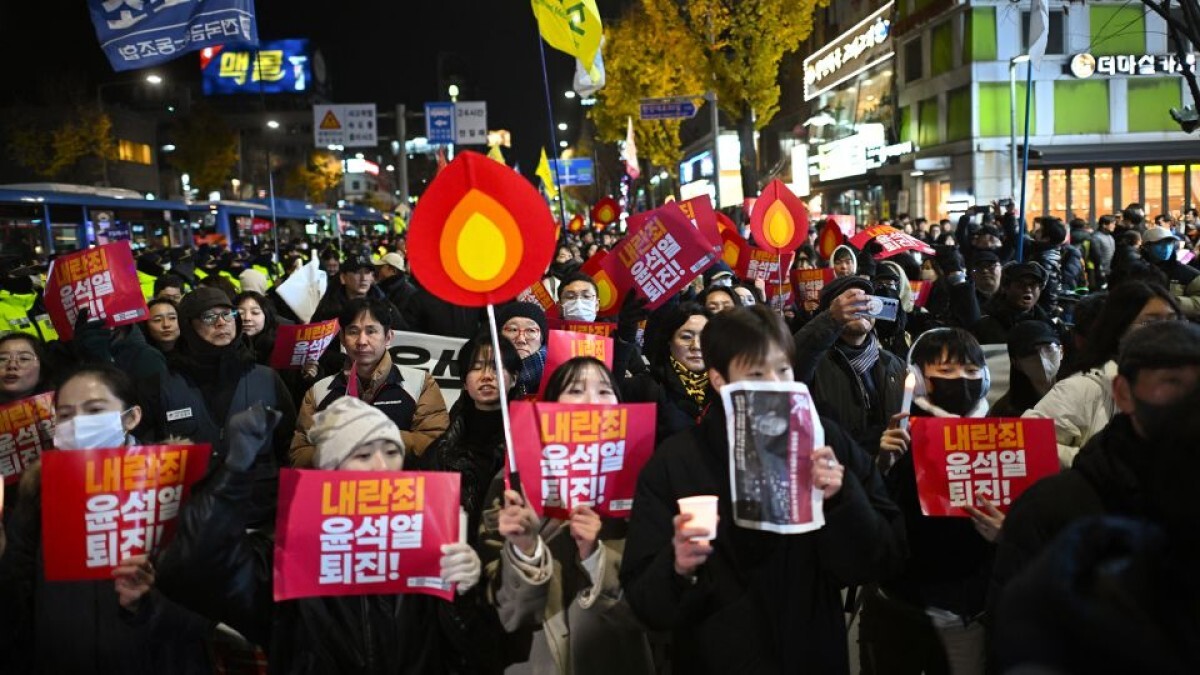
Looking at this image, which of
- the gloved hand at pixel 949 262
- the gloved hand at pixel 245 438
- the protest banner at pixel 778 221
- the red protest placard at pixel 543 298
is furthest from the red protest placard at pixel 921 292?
the gloved hand at pixel 245 438

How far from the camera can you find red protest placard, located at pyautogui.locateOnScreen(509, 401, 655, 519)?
130 inches

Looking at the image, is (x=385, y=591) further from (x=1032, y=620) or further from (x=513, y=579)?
(x=1032, y=620)

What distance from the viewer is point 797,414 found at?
267 cm

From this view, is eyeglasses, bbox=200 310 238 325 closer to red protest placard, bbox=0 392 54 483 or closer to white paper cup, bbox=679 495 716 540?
red protest placard, bbox=0 392 54 483

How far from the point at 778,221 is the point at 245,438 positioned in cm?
603

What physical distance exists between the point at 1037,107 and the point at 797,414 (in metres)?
34.9

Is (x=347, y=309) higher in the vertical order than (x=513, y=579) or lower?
higher

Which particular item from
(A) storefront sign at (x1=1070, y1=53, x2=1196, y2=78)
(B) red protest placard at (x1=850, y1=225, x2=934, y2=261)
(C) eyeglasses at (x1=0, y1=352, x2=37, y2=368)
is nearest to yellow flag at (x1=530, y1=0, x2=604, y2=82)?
(B) red protest placard at (x1=850, y1=225, x2=934, y2=261)

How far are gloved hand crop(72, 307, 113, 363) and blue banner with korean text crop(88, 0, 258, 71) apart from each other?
4234 millimetres

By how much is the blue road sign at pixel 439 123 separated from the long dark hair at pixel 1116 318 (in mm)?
25048

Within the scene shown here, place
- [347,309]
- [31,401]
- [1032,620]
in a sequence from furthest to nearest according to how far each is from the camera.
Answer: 1. [347,309]
2. [31,401]
3. [1032,620]

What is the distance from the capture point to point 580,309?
724 centimetres

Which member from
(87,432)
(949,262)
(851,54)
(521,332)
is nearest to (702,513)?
(87,432)

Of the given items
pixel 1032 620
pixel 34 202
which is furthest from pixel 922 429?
pixel 34 202
